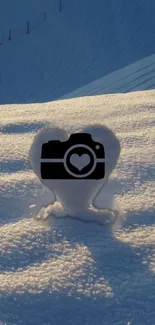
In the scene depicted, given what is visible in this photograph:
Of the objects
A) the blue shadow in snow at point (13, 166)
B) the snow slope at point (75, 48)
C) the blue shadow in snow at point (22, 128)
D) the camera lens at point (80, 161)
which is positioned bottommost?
the camera lens at point (80, 161)

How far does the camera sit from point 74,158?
1.47m

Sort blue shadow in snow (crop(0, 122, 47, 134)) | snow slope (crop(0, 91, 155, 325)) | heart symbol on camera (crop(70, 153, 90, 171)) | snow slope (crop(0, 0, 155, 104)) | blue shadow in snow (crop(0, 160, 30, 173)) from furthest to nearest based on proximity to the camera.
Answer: snow slope (crop(0, 0, 155, 104)), blue shadow in snow (crop(0, 122, 47, 134)), blue shadow in snow (crop(0, 160, 30, 173)), heart symbol on camera (crop(70, 153, 90, 171)), snow slope (crop(0, 91, 155, 325))

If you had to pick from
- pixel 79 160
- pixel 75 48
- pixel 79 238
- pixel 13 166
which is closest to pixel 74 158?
pixel 79 160

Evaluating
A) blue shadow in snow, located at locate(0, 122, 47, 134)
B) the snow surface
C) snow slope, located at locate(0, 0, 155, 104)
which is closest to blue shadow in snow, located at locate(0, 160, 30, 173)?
the snow surface

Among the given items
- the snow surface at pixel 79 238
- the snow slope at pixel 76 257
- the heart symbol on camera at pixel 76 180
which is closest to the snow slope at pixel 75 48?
the snow surface at pixel 79 238

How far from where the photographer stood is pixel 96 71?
32.3 feet

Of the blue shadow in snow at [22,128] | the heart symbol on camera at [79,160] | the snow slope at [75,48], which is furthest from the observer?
the snow slope at [75,48]

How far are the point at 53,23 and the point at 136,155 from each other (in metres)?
10.2

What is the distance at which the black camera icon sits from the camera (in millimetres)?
1464

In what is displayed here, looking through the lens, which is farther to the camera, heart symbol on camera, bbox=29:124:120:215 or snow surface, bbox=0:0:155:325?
heart symbol on camera, bbox=29:124:120:215

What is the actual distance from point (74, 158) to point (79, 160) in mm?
21

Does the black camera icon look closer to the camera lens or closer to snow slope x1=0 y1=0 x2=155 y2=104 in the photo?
the camera lens

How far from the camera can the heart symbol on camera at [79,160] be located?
4.80 feet

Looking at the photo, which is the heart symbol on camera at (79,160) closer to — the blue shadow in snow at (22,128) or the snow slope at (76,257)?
the snow slope at (76,257)
